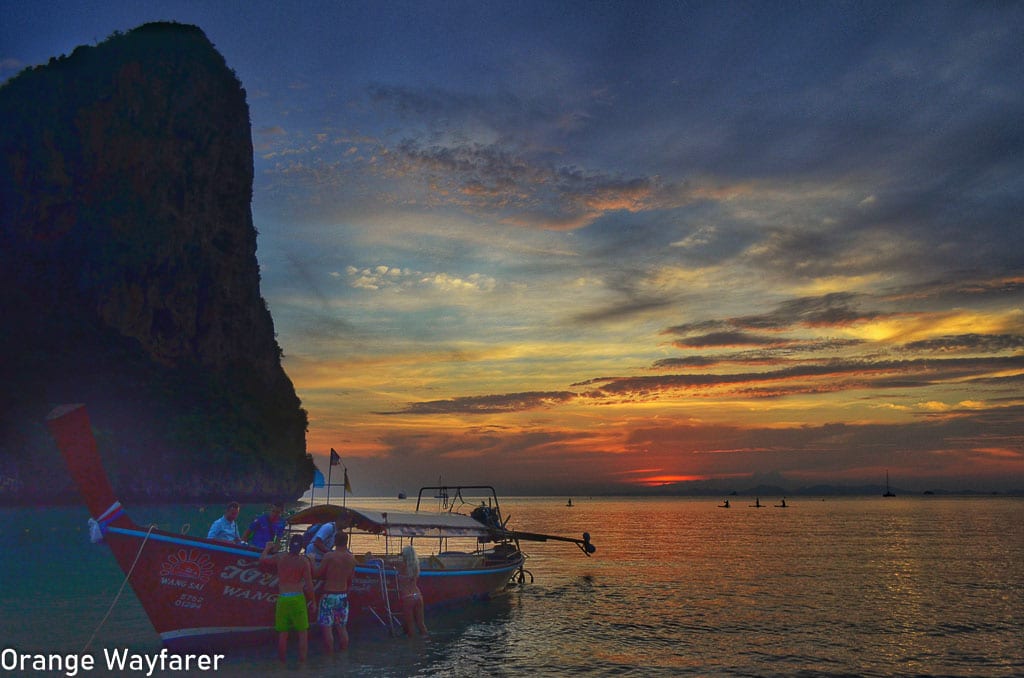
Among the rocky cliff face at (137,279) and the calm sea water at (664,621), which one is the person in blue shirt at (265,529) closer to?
the calm sea water at (664,621)

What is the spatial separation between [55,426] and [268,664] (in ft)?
21.3

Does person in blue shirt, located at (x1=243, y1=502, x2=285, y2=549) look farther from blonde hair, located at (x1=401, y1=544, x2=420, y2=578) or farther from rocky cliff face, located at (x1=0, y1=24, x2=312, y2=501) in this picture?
rocky cliff face, located at (x1=0, y1=24, x2=312, y2=501)

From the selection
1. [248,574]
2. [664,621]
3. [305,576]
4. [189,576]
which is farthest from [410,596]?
[664,621]

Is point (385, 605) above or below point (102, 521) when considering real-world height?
below

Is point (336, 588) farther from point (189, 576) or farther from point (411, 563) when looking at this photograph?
point (411, 563)

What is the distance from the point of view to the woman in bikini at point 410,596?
61.0 ft

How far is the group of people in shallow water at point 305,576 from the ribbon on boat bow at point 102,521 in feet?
6.73

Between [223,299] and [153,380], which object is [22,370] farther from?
[223,299]

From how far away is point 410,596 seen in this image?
61.5ft

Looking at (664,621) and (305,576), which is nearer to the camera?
(305,576)

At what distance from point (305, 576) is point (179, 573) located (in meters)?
2.72

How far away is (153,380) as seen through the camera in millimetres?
92250

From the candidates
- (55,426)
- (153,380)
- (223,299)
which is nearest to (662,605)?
(55,426)

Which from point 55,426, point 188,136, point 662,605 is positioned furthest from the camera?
point 188,136
